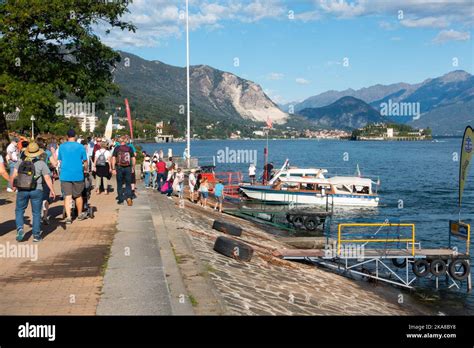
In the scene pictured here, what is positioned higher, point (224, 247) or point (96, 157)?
point (96, 157)

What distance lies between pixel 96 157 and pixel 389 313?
11507mm

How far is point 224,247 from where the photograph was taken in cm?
1534

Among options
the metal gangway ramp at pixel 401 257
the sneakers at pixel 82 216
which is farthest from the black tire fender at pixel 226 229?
the sneakers at pixel 82 216

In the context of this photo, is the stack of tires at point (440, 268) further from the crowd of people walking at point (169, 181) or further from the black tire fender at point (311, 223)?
the black tire fender at point (311, 223)

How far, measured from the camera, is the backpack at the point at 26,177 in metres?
12.2

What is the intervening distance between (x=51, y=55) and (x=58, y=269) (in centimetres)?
2052

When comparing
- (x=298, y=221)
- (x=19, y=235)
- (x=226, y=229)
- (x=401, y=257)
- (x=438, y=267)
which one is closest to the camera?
(x=19, y=235)

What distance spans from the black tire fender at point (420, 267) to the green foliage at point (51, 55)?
56.9ft

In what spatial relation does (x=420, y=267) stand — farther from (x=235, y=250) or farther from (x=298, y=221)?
(x=298, y=221)

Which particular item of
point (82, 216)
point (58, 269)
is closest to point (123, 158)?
point (82, 216)

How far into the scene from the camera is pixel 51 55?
28.5 metres

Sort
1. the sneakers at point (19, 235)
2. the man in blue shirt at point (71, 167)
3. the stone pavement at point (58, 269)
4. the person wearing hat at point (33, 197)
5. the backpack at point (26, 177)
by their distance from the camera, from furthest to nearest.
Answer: the man in blue shirt at point (71, 167)
the sneakers at point (19, 235)
the person wearing hat at point (33, 197)
the backpack at point (26, 177)
the stone pavement at point (58, 269)
